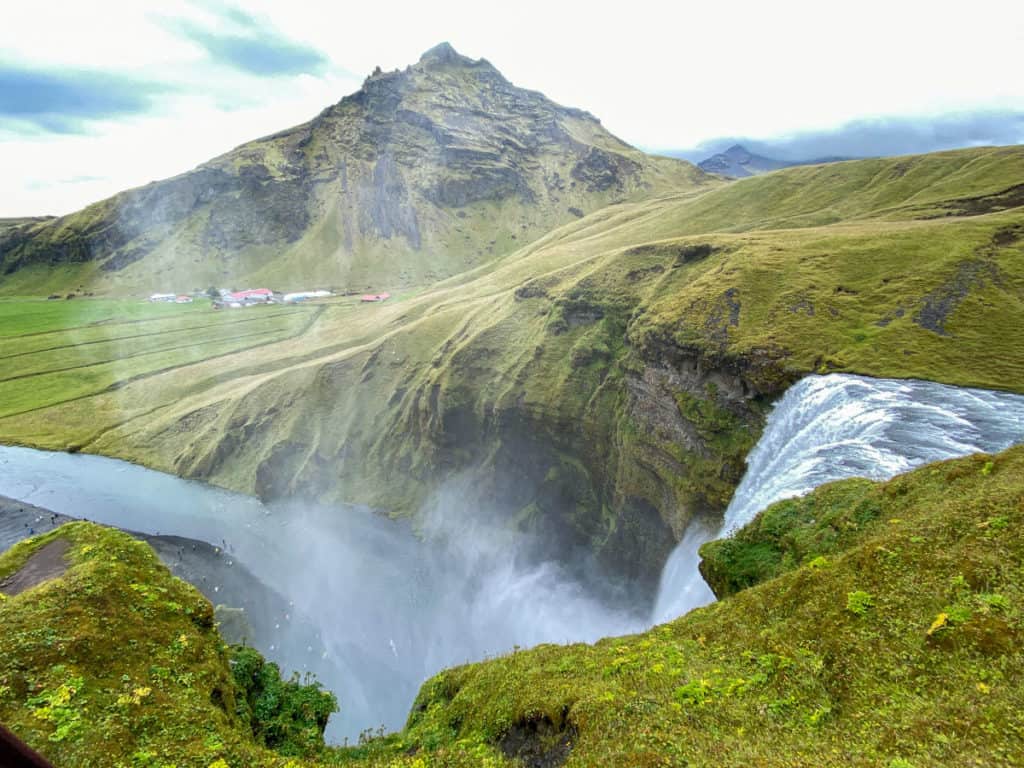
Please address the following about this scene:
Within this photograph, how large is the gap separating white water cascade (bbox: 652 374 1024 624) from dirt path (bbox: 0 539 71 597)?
33.9 m

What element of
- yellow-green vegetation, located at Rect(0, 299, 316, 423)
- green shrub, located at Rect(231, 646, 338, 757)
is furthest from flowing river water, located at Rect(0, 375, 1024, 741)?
yellow-green vegetation, located at Rect(0, 299, 316, 423)

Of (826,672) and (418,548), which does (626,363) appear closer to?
(418,548)

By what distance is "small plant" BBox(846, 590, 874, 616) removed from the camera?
1503cm

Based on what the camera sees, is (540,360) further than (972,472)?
Yes

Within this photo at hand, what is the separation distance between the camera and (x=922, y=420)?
105 ft

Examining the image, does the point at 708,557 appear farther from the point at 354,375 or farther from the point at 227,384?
the point at 227,384

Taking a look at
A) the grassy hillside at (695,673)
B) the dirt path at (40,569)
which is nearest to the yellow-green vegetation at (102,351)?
the dirt path at (40,569)

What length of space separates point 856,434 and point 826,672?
23.2m

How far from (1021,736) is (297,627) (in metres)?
74.4

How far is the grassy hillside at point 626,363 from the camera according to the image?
44.9m

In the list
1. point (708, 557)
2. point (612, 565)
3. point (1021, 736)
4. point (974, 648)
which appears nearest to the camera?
point (1021, 736)

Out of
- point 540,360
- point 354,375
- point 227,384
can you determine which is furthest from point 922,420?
point 227,384

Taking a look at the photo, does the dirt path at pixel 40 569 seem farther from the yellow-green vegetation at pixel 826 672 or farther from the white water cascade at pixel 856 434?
the white water cascade at pixel 856 434

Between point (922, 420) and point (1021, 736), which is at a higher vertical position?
point (1021, 736)
